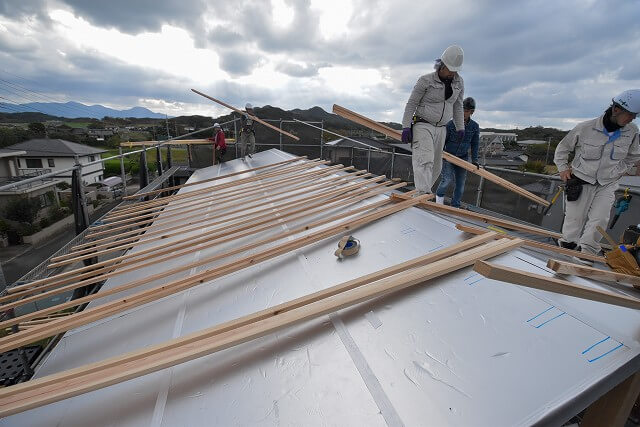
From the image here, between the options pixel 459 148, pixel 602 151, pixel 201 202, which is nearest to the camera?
pixel 602 151

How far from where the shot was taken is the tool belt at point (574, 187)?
3311mm

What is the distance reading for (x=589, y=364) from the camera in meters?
1.05

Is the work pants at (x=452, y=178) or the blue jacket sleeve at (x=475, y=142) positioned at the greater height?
the blue jacket sleeve at (x=475, y=142)

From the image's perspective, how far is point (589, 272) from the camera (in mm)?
1559

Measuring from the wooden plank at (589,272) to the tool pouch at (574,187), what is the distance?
1.90m

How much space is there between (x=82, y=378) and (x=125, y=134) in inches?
1419

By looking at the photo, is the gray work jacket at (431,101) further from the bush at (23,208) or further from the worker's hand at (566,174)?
the bush at (23,208)

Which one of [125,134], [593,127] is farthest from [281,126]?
[125,134]

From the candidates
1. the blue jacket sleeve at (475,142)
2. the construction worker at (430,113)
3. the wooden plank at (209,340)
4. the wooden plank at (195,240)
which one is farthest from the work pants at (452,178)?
the wooden plank at (209,340)

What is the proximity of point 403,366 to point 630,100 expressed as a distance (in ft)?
11.1

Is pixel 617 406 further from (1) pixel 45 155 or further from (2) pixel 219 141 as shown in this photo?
(1) pixel 45 155

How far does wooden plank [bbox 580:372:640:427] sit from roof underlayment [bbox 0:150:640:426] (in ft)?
0.67

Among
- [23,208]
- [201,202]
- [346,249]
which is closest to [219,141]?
[23,208]

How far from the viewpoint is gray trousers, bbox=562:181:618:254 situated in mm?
3195
